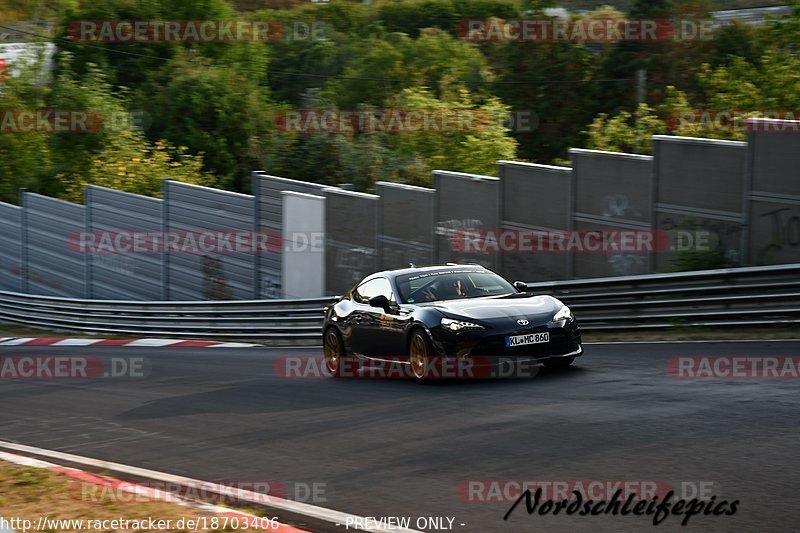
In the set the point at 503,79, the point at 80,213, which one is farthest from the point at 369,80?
the point at 80,213

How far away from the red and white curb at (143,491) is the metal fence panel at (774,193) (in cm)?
1085

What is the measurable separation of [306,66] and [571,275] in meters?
67.9

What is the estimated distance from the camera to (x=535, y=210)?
20.3 m

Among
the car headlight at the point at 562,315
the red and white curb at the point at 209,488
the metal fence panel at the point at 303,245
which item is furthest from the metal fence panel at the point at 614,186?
the red and white curb at the point at 209,488

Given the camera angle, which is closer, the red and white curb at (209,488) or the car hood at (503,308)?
the red and white curb at (209,488)

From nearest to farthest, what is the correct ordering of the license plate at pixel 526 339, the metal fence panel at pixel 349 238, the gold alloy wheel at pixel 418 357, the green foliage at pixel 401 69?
the license plate at pixel 526 339 → the gold alloy wheel at pixel 418 357 → the metal fence panel at pixel 349 238 → the green foliage at pixel 401 69

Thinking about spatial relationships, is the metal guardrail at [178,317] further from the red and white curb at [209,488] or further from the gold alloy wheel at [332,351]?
the red and white curb at [209,488]

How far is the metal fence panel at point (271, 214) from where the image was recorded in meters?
27.8

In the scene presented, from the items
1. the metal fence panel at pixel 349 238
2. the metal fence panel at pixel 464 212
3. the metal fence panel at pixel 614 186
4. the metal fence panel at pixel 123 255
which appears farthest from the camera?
the metal fence panel at pixel 123 255

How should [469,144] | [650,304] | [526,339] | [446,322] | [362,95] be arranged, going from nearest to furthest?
[526,339]
[446,322]
[650,304]
[469,144]
[362,95]

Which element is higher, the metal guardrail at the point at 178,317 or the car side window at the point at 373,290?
the car side window at the point at 373,290

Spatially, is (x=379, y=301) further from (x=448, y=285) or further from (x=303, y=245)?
(x=303, y=245)

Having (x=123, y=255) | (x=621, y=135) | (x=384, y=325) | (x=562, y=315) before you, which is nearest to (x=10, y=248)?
(x=123, y=255)

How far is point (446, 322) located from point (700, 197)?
6552mm
